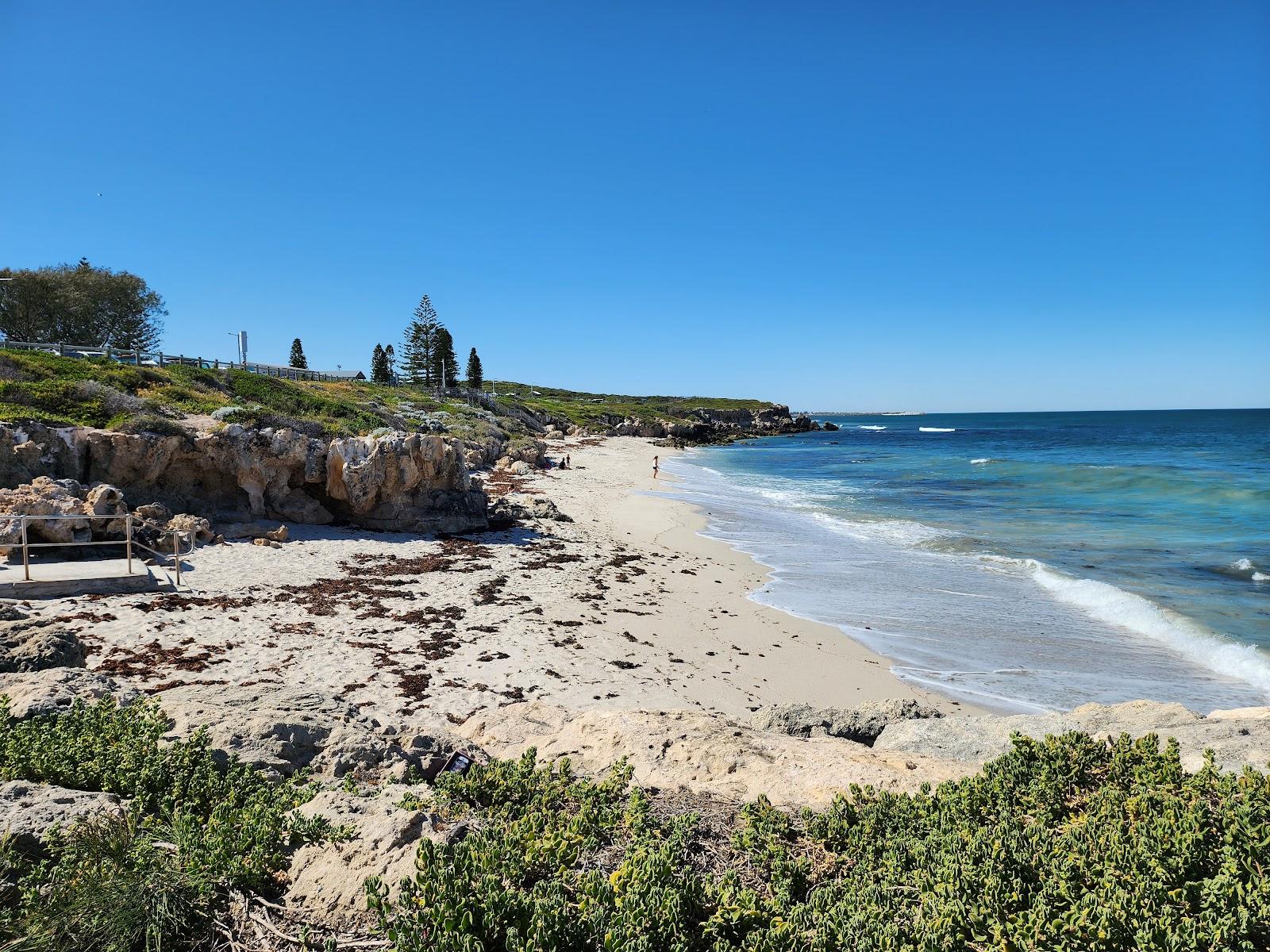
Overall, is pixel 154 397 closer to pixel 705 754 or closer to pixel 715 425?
pixel 705 754

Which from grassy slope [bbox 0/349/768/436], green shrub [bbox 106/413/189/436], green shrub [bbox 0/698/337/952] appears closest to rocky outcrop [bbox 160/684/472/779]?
green shrub [bbox 0/698/337/952]

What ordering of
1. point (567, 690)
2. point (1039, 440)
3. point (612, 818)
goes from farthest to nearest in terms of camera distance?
point (1039, 440) → point (567, 690) → point (612, 818)

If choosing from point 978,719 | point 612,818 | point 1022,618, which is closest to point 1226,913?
point 612,818

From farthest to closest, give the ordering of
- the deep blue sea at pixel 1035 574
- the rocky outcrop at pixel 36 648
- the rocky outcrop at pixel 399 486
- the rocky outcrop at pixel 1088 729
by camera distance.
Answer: the rocky outcrop at pixel 399 486 < the deep blue sea at pixel 1035 574 < the rocky outcrop at pixel 36 648 < the rocky outcrop at pixel 1088 729

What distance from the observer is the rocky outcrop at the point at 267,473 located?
1666 centimetres

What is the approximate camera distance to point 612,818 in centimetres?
411

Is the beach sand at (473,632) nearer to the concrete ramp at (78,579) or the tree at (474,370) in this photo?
the concrete ramp at (78,579)

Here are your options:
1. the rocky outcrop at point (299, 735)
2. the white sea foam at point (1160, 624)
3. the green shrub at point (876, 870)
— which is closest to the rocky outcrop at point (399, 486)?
the rocky outcrop at point (299, 735)

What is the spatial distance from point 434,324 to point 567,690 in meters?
77.1

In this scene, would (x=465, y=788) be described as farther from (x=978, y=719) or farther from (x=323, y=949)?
(x=978, y=719)

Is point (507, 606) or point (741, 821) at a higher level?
point (741, 821)

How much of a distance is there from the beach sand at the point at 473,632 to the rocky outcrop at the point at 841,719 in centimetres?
141

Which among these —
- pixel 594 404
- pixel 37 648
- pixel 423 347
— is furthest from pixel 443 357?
pixel 37 648

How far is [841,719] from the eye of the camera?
7.09 metres
